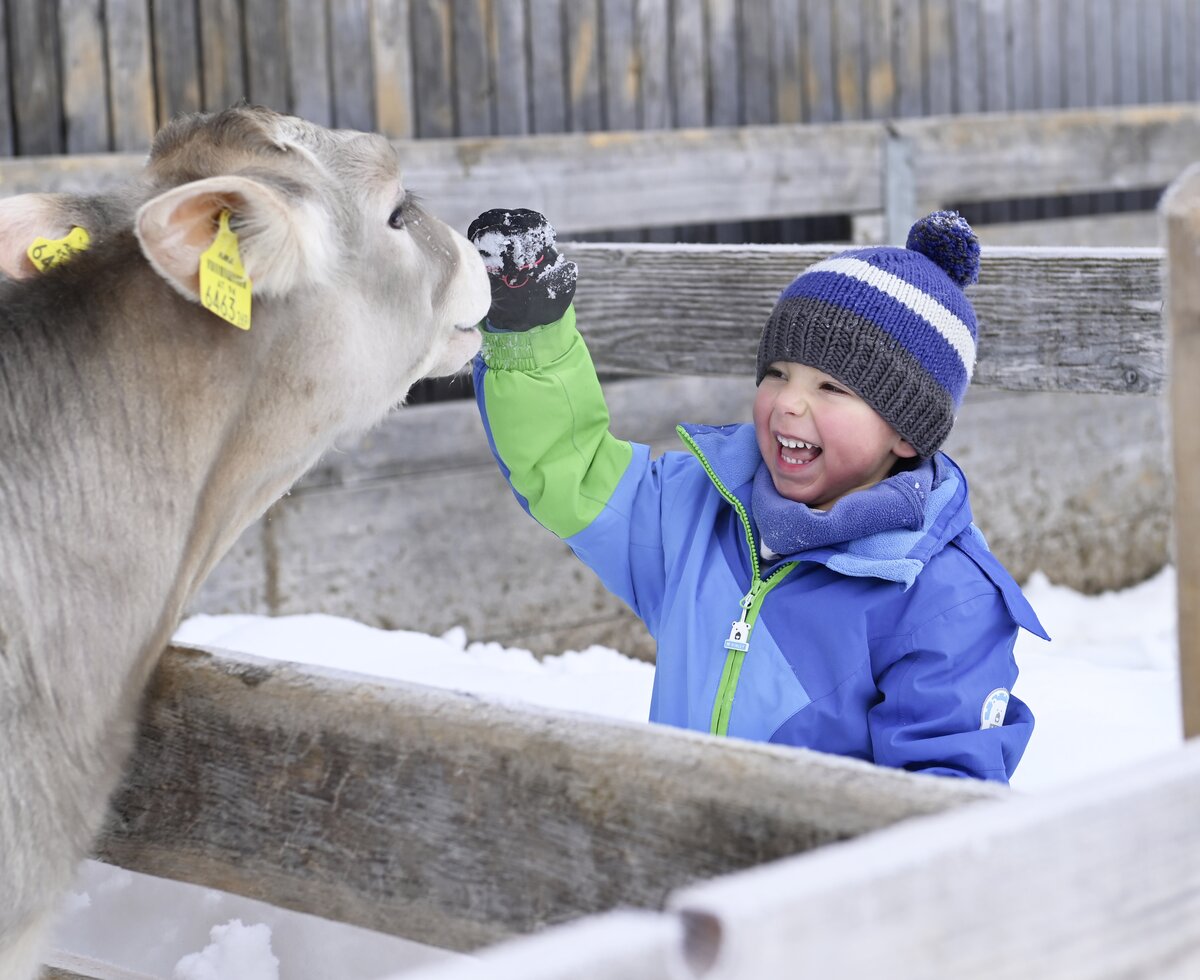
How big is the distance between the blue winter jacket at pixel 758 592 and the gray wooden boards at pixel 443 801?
71 centimetres

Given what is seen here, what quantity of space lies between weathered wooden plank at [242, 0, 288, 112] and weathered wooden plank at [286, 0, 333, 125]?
14mm

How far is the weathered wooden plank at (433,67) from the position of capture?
509cm

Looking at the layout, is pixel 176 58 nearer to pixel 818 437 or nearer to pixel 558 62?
pixel 558 62

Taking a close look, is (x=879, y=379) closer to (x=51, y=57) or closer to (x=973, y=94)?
(x=51, y=57)

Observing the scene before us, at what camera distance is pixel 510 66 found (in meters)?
5.30

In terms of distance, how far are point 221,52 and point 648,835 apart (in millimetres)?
3918

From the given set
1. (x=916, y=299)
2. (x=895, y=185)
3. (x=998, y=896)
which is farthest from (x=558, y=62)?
(x=998, y=896)

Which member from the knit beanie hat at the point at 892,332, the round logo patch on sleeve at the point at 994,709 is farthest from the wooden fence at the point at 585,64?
the round logo patch on sleeve at the point at 994,709

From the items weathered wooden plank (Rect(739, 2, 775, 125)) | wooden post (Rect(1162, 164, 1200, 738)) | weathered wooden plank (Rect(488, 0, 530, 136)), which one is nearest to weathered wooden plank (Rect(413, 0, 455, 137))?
weathered wooden plank (Rect(488, 0, 530, 136))

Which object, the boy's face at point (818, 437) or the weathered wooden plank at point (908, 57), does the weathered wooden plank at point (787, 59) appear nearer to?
the weathered wooden plank at point (908, 57)

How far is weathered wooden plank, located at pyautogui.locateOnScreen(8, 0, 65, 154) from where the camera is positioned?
173 inches

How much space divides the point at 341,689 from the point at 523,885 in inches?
13.2

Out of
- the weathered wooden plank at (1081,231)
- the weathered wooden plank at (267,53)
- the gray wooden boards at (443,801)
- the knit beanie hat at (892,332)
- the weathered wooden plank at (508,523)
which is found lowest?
the weathered wooden plank at (508,523)

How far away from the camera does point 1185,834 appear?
1.06 meters
